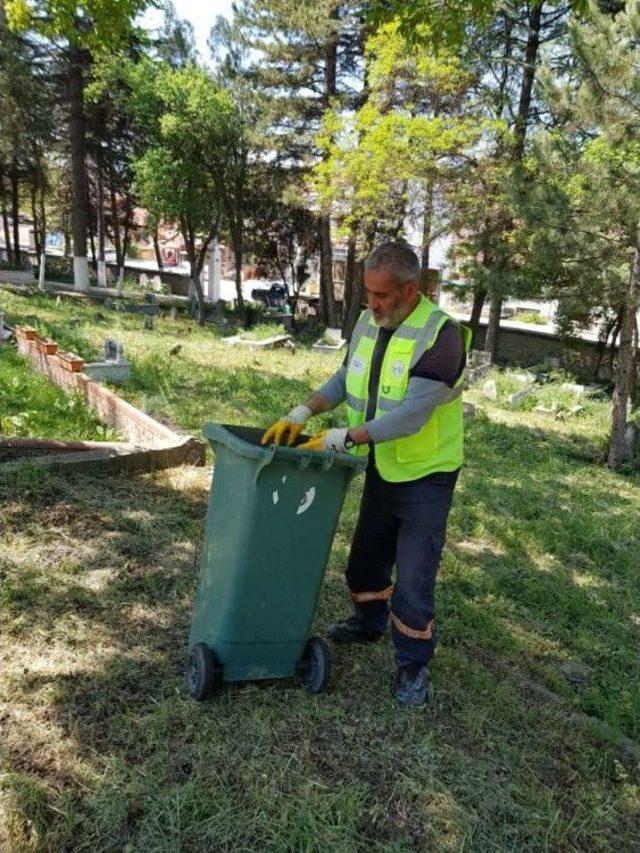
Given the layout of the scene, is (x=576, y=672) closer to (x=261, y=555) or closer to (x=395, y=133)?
(x=261, y=555)

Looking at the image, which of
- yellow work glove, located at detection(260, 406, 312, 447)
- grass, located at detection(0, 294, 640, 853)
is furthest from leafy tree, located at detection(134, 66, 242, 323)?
yellow work glove, located at detection(260, 406, 312, 447)

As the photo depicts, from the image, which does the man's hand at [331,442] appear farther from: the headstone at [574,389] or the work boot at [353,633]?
the headstone at [574,389]

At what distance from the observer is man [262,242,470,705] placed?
7.72ft

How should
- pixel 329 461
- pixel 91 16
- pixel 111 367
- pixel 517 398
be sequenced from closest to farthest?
pixel 329 461
pixel 91 16
pixel 111 367
pixel 517 398

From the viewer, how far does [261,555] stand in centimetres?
228

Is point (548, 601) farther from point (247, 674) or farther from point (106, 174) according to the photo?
point (106, 174)

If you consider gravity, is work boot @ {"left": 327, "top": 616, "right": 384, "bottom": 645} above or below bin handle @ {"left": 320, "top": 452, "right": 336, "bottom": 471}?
below

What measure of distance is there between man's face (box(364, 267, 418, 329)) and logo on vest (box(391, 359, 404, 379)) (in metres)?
0.17

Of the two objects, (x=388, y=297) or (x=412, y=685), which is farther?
(x=412, y=685)

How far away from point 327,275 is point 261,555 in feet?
63.8

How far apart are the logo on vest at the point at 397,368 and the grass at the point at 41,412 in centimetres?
382

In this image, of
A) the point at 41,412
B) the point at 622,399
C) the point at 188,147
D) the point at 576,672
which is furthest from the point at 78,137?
the point at 576,672

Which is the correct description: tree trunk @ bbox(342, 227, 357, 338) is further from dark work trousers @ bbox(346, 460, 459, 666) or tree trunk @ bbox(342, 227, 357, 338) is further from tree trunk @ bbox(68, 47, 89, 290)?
dark work trousers @ bbox(346, 460, 459, 666)

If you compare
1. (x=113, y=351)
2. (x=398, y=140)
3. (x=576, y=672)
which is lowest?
(x=576, y=672)
